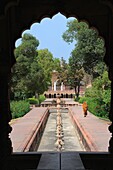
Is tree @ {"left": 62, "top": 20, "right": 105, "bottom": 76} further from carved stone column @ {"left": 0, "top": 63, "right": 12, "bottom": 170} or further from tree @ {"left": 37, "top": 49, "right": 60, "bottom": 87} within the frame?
carved stone column @ {"left": 0, "top": 63, "right": 12, "bottom": 170}

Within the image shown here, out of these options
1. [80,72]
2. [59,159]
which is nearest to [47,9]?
[59,159]

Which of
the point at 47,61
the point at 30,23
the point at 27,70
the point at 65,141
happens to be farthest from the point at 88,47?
the point at 30,23

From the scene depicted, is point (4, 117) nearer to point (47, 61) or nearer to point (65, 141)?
point (65, 141)

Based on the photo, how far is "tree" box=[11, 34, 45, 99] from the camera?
24.7m

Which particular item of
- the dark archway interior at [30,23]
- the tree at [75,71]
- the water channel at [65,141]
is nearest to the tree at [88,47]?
the tree at [75,71]

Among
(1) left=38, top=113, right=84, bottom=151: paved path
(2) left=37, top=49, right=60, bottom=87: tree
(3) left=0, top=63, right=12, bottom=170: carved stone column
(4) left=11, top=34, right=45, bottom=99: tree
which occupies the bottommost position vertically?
(1) left=38, top=113, right=84, bottom=151: paved path

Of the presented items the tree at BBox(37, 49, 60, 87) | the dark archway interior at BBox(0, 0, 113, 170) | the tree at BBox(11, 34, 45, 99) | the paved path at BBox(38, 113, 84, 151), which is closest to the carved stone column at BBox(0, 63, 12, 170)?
the dark archway interior at BBox(0, 0, 113, 170)

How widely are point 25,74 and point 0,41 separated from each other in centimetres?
2134

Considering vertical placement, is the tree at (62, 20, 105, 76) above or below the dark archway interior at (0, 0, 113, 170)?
above

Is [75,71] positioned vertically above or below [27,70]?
above

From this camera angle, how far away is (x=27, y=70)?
25438mm

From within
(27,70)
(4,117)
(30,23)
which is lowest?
(4,117)

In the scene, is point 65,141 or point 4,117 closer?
point 4,117

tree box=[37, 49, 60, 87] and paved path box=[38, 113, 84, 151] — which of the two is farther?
tree box=[37, 49, 60, 87]
